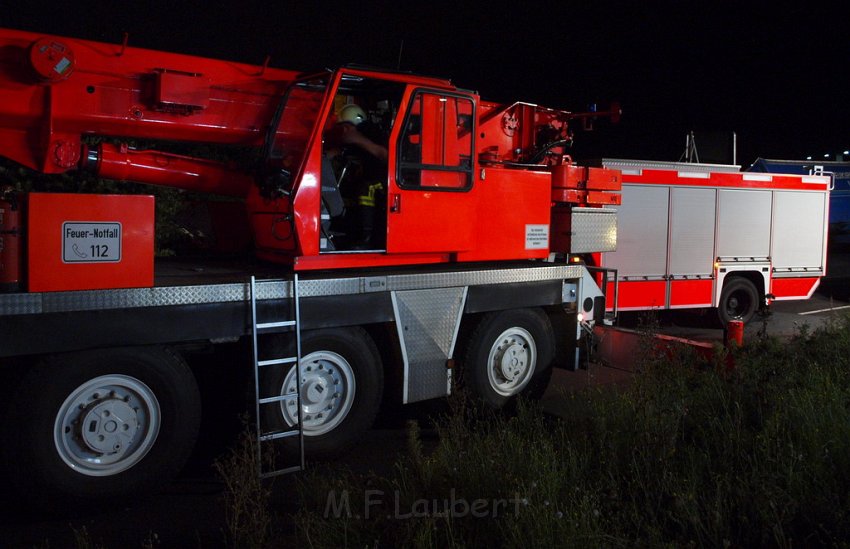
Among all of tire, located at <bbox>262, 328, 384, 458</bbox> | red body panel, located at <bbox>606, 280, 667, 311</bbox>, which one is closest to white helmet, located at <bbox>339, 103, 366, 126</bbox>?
tire, located at <bbox>262, 328, 384, 458</bbox>

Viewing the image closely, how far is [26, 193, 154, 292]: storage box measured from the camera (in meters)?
4.83

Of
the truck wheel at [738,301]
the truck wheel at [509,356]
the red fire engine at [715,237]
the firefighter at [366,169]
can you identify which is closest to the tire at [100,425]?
the firefighter at [366,169]

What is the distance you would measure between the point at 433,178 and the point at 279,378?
2.27 meters

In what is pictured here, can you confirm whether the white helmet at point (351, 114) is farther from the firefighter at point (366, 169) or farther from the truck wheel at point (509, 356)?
the truck wheel at point (509, 356)

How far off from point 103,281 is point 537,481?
3.09 meters

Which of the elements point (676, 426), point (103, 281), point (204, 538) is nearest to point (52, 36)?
point (103, 281)

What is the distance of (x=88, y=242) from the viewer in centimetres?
498

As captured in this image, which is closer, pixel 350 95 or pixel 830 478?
pixel 830 478

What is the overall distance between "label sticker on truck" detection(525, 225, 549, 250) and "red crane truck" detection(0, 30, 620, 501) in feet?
0.05

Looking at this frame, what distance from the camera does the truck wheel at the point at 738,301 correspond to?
13242 millimetres

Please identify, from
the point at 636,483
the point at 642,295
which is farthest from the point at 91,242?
the point at 642,295

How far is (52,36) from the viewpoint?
568 centimetres

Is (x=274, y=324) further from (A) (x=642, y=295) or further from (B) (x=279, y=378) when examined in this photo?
(A) (x=642, y=295)

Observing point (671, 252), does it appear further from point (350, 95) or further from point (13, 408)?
point (13, 408)
